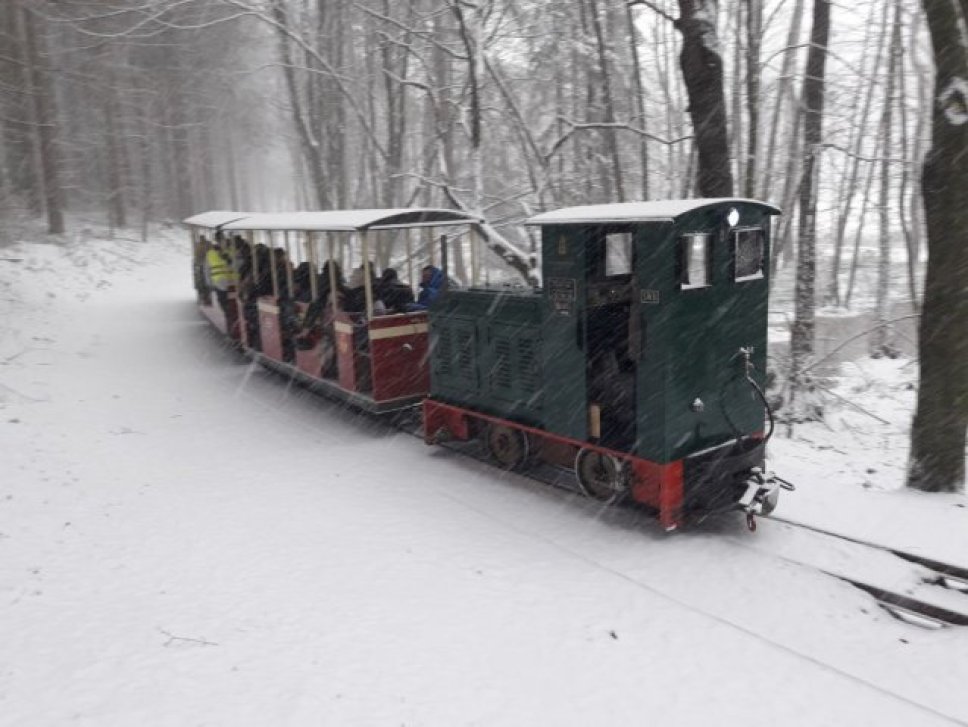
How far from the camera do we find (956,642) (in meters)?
5.06

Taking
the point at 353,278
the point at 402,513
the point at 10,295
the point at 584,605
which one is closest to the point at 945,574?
the point at 584,605

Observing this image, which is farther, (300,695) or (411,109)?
(411,109)

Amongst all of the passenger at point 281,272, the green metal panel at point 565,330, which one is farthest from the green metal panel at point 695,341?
the passenger at point 281,272

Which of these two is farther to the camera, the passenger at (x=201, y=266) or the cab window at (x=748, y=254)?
the passenger at (x=201, y=266)

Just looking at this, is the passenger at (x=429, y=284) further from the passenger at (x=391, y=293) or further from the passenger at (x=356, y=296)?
the passenger at (x=356, y=296)

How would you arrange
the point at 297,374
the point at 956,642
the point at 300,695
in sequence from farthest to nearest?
the point at 297,374 → the point at 956,642 → the point at 300,695

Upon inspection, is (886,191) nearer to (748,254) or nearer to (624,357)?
(748,254)

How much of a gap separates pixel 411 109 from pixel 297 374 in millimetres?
17914

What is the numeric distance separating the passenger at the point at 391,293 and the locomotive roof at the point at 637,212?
3.54 m

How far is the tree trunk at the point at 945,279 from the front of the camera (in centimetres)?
692

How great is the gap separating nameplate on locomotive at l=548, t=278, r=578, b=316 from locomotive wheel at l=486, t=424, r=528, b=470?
1.72 metres

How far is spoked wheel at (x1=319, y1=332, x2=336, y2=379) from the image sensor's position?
36.2ft

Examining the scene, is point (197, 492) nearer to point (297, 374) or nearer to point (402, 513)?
point (402, 513)

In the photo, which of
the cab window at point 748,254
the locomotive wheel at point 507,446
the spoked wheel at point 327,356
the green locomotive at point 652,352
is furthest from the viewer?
the spoked wheel at point 327,356
